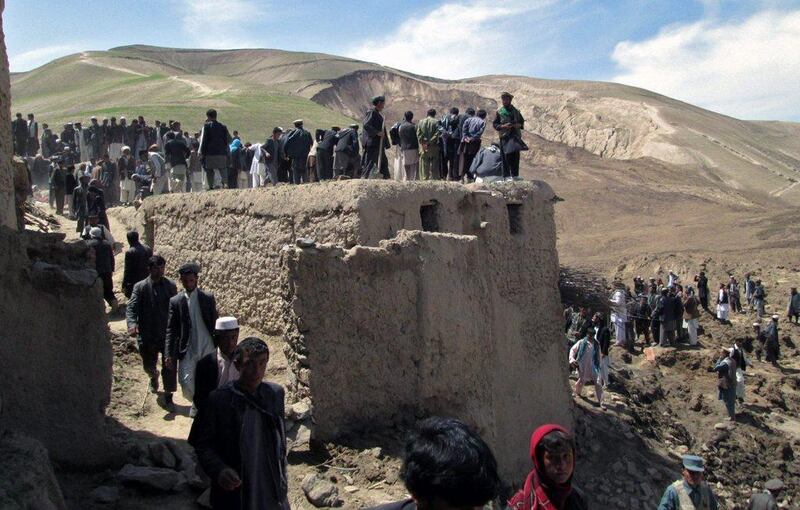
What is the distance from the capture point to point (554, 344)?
12039 mm

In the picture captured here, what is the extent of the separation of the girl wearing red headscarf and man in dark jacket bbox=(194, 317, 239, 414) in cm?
207

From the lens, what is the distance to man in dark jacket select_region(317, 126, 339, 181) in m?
12.6

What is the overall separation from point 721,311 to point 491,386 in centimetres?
1613

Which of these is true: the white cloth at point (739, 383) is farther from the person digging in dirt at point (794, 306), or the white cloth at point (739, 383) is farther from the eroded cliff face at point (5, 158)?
the eroded cliff face at point (5, 158)

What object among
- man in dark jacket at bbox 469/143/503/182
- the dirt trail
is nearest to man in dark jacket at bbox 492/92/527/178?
man in dark jacket at bbox 469/143/503/182

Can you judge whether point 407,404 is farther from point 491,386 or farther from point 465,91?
point 465,91

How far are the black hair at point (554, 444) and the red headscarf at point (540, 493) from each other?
2cm

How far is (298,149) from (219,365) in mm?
7829

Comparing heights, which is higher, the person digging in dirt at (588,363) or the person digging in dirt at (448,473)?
the person digging in dirt at (448,473)

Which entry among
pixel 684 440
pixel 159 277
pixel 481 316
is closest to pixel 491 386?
pixel 481 316

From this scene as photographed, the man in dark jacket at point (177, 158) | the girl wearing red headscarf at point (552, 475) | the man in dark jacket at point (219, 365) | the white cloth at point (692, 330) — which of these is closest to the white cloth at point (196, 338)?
the man in dark jacket at point (219, 365)

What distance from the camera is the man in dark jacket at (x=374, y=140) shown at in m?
12.2

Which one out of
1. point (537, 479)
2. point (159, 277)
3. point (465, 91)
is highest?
point (465, 91)

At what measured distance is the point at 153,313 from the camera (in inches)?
301
